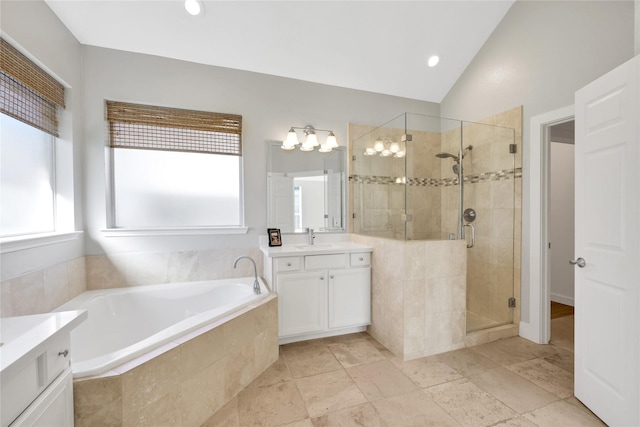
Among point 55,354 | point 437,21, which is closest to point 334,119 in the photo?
point 437,21

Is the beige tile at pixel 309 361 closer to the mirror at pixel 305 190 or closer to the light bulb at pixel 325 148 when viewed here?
the mirror at pixel 305 190

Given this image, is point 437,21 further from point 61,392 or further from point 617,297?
point 61,392

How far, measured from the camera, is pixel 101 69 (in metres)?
2.31

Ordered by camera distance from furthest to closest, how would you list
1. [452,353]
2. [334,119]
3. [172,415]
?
[334,119]
[452,353]
[172,415]

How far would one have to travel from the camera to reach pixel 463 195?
253cm

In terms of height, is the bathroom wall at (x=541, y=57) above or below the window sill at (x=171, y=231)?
above

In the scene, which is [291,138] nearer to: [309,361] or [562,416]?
[309,361]

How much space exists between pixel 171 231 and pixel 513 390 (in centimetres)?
293

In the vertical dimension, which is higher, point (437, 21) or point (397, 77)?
point (437, 21)

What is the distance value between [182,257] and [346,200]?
1758 mm

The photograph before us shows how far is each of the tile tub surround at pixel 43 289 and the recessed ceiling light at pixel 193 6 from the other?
2169mm

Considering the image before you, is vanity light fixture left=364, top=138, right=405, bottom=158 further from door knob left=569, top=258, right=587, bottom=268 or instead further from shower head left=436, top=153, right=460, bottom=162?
door knob left=569, top=258, right=587, bottom=268

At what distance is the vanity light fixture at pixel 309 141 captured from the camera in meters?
2.78

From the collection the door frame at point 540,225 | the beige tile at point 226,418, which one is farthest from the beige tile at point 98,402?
the door frame at point 540,225
